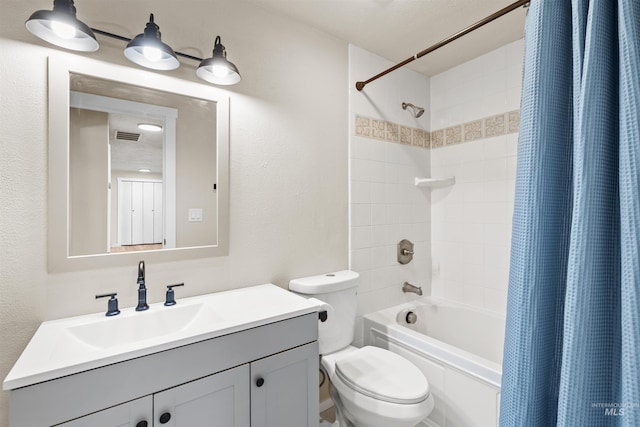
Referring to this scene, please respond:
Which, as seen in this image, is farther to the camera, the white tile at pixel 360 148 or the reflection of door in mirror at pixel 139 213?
the white tile at pixel 360 148

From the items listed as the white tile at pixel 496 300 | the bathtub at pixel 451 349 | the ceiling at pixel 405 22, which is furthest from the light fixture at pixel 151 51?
the white tile at pixel 496 300

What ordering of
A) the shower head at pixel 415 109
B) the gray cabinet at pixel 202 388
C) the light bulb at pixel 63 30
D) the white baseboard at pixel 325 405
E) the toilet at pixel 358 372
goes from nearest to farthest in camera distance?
the gray cabinet at pixel 202 388
the light bulb at pixel 63 30
the toilet at pixel 358 372
the white baseboard at pixel 325 405
the shower head at pixel 415 109

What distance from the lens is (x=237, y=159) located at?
164cm

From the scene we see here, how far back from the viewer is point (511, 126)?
2.18m

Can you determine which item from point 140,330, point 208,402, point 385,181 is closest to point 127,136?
point 140,330

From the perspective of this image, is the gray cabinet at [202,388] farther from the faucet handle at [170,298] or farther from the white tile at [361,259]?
the white tile at [361,259]

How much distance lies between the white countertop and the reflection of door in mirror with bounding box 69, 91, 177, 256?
1.00 feet

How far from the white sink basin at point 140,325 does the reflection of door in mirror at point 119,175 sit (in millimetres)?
304

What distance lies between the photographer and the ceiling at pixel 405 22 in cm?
174

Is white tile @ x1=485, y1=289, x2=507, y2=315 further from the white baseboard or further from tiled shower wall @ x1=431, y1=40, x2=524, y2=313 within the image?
the white baseboard

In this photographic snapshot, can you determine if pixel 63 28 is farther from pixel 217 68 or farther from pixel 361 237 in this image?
pixel 361 237

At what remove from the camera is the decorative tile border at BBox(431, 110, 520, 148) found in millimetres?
2184

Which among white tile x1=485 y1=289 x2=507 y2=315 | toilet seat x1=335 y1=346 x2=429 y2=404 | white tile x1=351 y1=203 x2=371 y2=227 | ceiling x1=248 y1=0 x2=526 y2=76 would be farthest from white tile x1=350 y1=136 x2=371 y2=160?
white tile x1=485 y1=289 x2=507 y2=315

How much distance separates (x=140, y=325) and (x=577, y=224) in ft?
4.87
